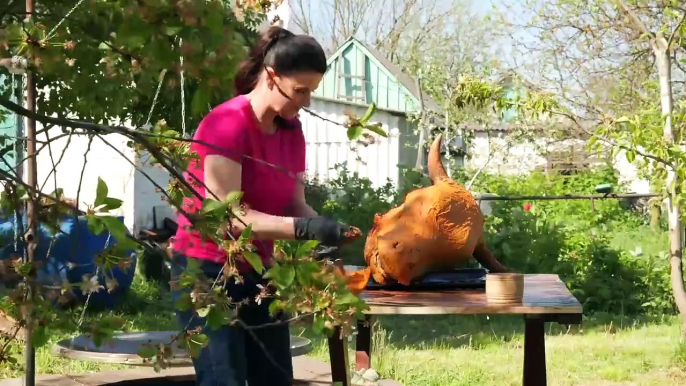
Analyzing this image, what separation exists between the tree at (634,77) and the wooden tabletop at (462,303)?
1.54 metres

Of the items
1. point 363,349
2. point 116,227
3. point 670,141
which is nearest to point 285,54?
point 116,227

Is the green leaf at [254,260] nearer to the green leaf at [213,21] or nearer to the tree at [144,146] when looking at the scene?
the tree at [144,146]

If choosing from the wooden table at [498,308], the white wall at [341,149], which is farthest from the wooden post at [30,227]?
the white wall at [341,149]

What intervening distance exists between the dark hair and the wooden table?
0.61 m

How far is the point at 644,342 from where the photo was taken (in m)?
5.77

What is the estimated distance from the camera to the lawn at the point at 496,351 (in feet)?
16.2

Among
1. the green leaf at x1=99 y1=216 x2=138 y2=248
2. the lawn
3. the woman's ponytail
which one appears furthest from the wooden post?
the lawn

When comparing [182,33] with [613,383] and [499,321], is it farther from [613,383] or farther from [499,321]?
[499,321]

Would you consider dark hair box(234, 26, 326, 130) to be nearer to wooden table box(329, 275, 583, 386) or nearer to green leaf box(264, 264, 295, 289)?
wooden table box(329, 275, 583, 386)

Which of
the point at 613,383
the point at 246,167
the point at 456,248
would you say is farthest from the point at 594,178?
the point at 246,167

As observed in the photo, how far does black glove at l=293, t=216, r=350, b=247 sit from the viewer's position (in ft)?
7.27

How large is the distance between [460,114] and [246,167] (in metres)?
9.10

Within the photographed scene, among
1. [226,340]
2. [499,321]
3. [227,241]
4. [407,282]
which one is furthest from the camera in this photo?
[499,321]

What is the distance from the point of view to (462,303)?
261 centimetres
